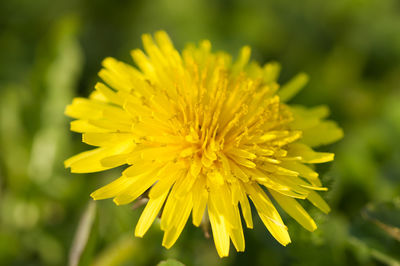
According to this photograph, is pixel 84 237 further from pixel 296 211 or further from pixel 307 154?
pixel 307 154

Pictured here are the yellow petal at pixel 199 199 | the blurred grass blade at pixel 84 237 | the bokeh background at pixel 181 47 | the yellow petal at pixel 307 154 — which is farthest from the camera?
the bokeh background at pixel 181 47

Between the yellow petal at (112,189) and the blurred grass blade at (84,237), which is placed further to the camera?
the blurred grass blade at (84,237)

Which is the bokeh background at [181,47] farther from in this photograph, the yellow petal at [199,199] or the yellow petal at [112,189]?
the yellow petal at [199,199]

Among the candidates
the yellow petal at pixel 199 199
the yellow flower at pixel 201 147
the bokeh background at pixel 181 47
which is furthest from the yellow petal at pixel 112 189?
the bokeh background at pixel 181 47

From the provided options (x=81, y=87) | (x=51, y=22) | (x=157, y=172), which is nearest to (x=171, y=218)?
(x=157, y=172)

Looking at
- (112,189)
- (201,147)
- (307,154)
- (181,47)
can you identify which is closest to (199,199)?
(201,147)
